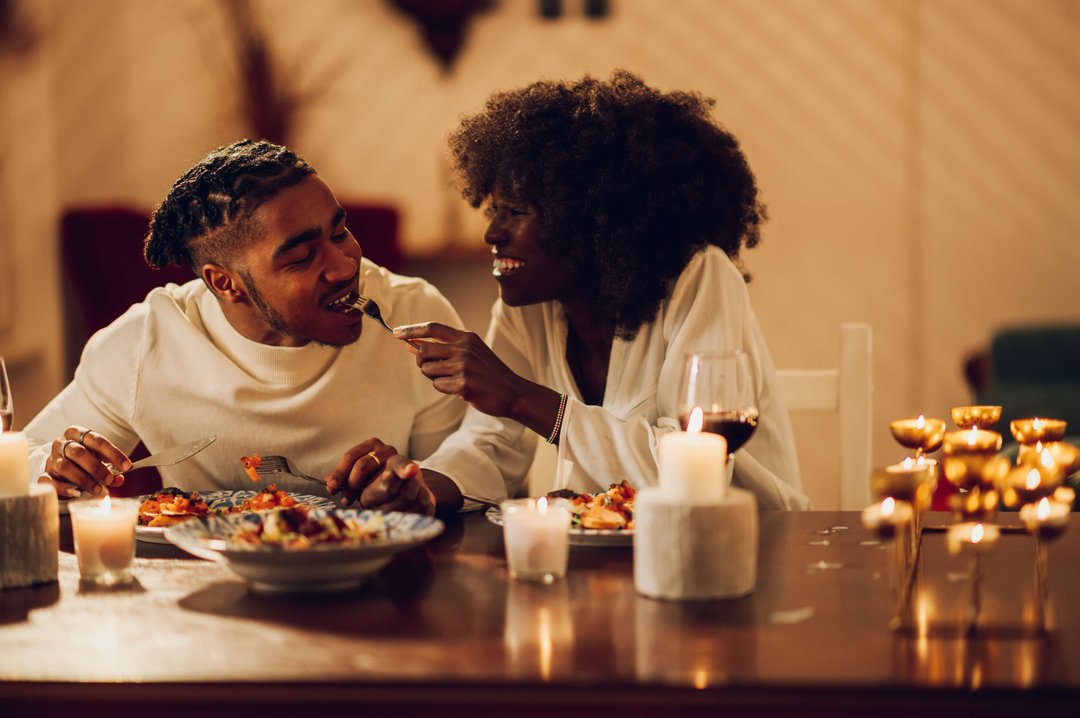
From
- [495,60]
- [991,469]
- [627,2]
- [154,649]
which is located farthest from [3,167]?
[991,469]

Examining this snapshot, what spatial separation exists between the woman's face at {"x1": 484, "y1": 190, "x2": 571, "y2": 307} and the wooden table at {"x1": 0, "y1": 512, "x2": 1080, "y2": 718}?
83 centimetres

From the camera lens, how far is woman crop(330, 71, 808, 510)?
194 cm

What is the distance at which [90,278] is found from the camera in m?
3.73

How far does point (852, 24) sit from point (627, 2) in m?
0.90

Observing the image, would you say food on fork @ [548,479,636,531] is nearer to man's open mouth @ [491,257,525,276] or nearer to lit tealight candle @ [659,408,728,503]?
lit tealight candle @ [659,408,728,503]

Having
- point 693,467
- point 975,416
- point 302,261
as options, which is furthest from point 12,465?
point 975,416

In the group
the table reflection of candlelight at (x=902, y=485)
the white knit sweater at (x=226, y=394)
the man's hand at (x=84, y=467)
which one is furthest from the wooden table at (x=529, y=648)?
the white knit sweater at (x=226, y=394)

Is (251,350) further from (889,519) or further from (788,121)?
(788,121)

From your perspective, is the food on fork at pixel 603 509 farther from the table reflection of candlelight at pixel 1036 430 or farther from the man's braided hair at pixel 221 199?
the man's braided hair at pixel 221 199

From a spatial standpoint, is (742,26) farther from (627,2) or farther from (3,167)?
(3,167)

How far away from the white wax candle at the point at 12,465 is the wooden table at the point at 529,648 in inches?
4.4

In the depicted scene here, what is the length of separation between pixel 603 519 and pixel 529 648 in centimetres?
44

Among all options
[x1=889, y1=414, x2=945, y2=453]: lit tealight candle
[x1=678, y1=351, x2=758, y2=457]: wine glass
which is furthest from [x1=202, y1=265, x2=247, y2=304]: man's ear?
[x1=889, y1=414, x2=945, y2=453]: lit tealight candle

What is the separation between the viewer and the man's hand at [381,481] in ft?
5.33
